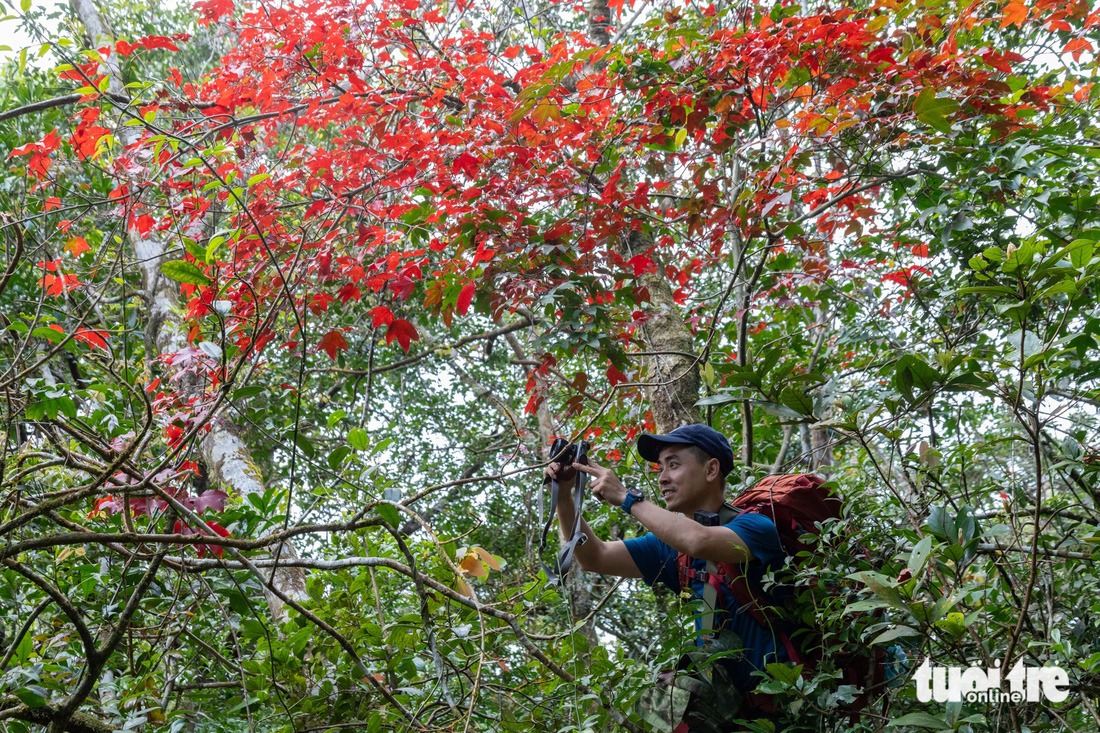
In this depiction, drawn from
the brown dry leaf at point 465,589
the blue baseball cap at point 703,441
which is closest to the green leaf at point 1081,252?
the blue baseball cap at point 703,441

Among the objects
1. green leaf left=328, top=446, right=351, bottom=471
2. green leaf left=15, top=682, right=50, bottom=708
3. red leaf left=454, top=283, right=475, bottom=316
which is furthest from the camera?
red leaf left=454, top=283, right=475, bottom=316

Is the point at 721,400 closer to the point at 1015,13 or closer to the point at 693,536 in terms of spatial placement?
the point at 693,536

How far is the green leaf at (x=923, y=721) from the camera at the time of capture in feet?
4.17

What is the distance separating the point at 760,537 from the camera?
75.3 inches

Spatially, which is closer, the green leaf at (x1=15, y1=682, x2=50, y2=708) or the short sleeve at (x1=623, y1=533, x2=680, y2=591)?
the green leaf at (x1=15, y1=682, x2=50, y2=708)

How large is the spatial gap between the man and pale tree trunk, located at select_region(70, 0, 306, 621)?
4.87ft

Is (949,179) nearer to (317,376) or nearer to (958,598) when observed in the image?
(958,598)

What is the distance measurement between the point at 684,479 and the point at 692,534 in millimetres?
335

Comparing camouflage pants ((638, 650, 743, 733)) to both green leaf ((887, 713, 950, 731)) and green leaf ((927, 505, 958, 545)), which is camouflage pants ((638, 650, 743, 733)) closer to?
green leaf ((887, 713, 950, 731))

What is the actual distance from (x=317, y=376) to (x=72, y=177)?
2.77 meters

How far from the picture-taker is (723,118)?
3.11 meters

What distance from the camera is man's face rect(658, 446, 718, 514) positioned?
7.37 feet

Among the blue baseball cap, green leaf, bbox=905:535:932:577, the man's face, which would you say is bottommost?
green leaf, bbox=905:535:932:577

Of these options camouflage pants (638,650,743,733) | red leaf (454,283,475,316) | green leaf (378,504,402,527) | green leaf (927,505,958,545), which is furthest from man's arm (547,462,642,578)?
green leaf (927,505,958,545)
